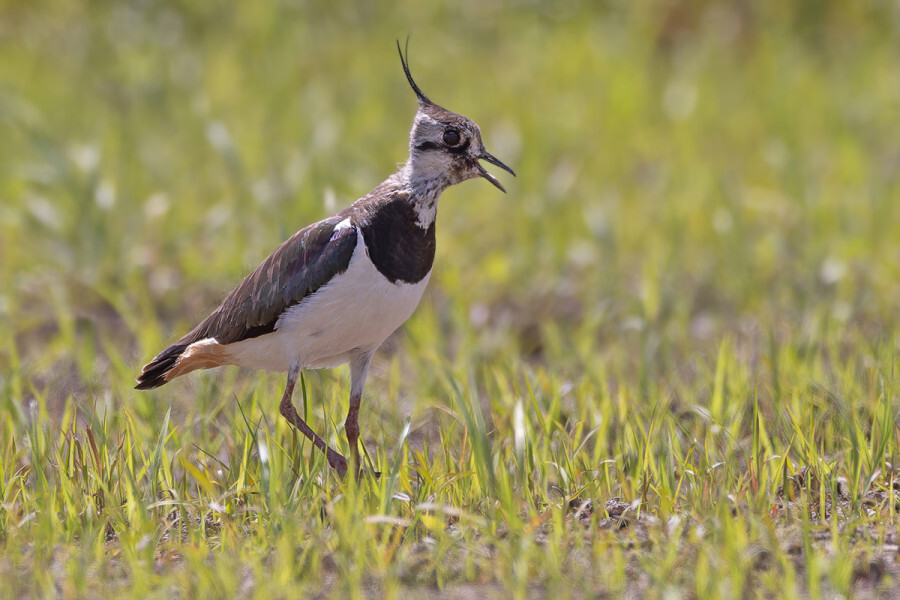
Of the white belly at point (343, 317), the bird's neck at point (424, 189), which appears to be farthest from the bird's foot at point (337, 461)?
the bird's neck at point (424, 189)

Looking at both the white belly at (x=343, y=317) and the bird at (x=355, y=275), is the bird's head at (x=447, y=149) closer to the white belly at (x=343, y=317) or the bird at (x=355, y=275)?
the bird at (x=355, y=275)

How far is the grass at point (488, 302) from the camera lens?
352cm

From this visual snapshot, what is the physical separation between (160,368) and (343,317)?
80 cm

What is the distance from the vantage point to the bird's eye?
4.01 meters

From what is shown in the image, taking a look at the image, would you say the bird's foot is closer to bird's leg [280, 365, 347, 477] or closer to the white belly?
bird's leg [280, 365, 347, 477]

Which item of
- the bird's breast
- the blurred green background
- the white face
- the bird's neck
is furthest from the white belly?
the blurred green background

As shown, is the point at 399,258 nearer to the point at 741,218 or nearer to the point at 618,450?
the point at 618,450

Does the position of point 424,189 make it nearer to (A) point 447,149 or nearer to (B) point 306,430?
(A) point 447,149

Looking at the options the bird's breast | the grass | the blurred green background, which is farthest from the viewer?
the blurred green background

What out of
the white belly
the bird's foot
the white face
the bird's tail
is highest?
the white face

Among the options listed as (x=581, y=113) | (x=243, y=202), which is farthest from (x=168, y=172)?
(x=581, y=113)

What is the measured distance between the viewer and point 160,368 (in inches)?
171

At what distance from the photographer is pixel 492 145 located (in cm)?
822

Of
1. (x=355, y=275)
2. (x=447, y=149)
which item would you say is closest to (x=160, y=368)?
(x=355, y=275)
